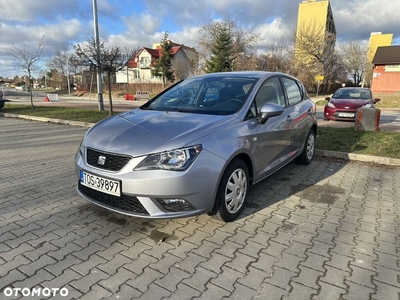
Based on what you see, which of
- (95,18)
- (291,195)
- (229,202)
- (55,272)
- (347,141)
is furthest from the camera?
(95,18)

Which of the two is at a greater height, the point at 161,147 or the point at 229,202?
the point at 161,147

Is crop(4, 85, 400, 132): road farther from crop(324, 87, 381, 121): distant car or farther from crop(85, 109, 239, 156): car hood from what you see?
crop(85, 109, 239, 156): car hood

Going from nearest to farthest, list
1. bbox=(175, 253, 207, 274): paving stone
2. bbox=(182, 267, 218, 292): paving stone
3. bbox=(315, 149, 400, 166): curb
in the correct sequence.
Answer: bbox=(182, 267, 218, 292): paving stone
bbox=(175, 253, 207, 274): paving stone
bbox=(315, 149, 400, 166): curb

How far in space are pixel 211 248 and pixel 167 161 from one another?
94cm

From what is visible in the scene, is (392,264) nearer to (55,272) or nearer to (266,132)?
(266,132)

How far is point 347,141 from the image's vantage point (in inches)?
270

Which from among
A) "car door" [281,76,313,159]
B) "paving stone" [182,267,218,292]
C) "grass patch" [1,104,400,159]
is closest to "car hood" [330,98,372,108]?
"grass patch" [1,104,400,159]

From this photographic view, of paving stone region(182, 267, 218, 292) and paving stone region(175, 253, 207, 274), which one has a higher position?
paving stone region(175, 253, 207, 274)

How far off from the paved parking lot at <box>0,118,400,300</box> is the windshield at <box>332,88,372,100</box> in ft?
27.8

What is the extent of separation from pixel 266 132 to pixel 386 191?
7.15 ft

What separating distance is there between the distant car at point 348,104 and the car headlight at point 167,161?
390 inches

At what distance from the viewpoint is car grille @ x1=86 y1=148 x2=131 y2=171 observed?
268 centimetres

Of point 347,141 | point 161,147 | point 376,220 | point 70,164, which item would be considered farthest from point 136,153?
point 347,141

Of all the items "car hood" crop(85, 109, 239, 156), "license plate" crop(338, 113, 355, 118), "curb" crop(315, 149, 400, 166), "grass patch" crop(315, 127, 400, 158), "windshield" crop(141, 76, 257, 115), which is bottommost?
"curb" crop(315, 149, 400, 166)
